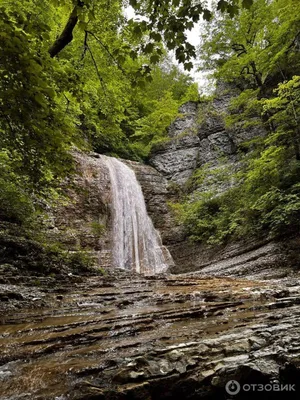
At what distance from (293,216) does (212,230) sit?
→ 184 inches

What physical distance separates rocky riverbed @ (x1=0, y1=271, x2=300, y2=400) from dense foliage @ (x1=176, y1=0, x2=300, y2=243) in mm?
6098

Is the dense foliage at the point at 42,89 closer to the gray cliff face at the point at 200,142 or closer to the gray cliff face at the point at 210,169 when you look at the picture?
the gray cliff face at the point at 210,169

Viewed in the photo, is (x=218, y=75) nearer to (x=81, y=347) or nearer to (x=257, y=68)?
(x=257, y=68)

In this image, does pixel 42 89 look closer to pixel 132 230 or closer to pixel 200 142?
pixel 132 230

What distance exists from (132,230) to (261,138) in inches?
303

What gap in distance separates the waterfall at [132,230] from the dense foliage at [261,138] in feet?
6.40

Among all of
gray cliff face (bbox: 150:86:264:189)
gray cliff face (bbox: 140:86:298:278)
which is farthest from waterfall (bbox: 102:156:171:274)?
gray cliff face (bbox: 150:86:264:189)

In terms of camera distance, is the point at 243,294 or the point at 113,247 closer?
the point at 243,294

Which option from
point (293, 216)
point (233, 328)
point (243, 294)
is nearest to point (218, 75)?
point (293, 216)

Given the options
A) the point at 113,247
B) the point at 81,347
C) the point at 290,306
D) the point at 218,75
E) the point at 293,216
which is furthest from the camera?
the point at 218,75

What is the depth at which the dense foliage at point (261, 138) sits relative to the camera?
9469 mm

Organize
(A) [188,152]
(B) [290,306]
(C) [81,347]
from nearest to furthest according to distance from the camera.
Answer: (C) [81,347]
(B) [290,306]
(A) [188,152]

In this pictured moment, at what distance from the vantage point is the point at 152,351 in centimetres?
199

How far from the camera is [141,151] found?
68.4ft
